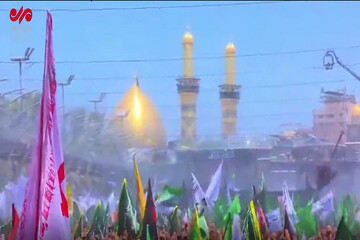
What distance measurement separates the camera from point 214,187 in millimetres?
6621

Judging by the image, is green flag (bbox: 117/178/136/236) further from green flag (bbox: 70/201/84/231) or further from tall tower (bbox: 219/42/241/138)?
tall tower (bbox: 219/42/241/138)

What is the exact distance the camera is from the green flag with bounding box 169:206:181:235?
6125 millimetres

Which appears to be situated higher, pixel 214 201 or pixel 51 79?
pixel 51 79

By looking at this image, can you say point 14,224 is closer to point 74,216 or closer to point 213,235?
point 74,216

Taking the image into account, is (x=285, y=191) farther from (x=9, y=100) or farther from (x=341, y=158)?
(x=9, y=100)

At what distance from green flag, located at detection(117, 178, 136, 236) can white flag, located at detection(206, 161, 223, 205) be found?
3.13 feet

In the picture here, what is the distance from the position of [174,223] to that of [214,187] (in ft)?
2.06

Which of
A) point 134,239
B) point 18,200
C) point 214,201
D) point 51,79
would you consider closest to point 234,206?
point 214,201

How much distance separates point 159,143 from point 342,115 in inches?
73.1

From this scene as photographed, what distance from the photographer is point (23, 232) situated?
4676 millimetres

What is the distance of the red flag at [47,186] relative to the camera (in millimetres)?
4629

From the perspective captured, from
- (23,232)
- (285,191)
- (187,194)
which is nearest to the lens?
(23,232)

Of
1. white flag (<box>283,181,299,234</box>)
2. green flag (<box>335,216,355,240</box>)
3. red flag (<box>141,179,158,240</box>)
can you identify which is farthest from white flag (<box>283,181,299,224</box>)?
red flag (<box>141,179,158,240</box>)

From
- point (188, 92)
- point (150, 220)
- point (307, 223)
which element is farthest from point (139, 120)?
point (307, 223)
